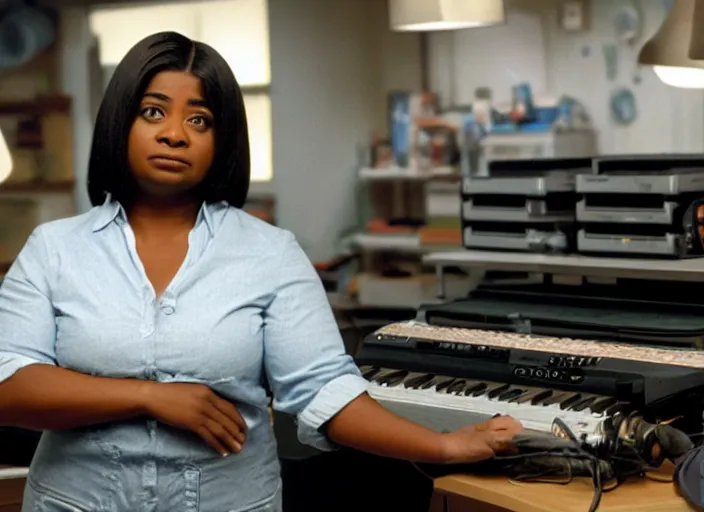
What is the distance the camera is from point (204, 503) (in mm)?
1522

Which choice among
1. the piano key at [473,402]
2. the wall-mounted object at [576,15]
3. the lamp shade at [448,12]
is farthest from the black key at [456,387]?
Result: the wall-mounted object at [576,15]

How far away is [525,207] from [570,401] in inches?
26.8

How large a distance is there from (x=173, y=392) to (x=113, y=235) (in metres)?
0.24

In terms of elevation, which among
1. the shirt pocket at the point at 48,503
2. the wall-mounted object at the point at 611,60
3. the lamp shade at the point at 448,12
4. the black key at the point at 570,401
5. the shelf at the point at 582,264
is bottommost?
the shirt pocket at the point at 48,503

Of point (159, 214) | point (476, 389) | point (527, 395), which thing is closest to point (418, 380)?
point (476, 389)

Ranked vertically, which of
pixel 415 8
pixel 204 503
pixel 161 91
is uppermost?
pixel 415 8

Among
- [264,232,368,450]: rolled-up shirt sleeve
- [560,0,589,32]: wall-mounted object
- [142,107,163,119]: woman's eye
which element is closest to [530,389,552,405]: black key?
[264,232,368,450]: rolled-up shirt sleeve

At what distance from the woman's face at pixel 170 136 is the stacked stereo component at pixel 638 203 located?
102cm

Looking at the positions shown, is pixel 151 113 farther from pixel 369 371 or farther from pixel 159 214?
pixel 369 371

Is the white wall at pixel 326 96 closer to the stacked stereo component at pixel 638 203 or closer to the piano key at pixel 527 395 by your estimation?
the stacked stereo component at pixel 638 203

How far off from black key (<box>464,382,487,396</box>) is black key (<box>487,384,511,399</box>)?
17mm

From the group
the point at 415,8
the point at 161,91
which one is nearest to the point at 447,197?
the point at 415,8

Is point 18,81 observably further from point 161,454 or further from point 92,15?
point 161,454

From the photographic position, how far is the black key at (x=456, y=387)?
2.03 metres
